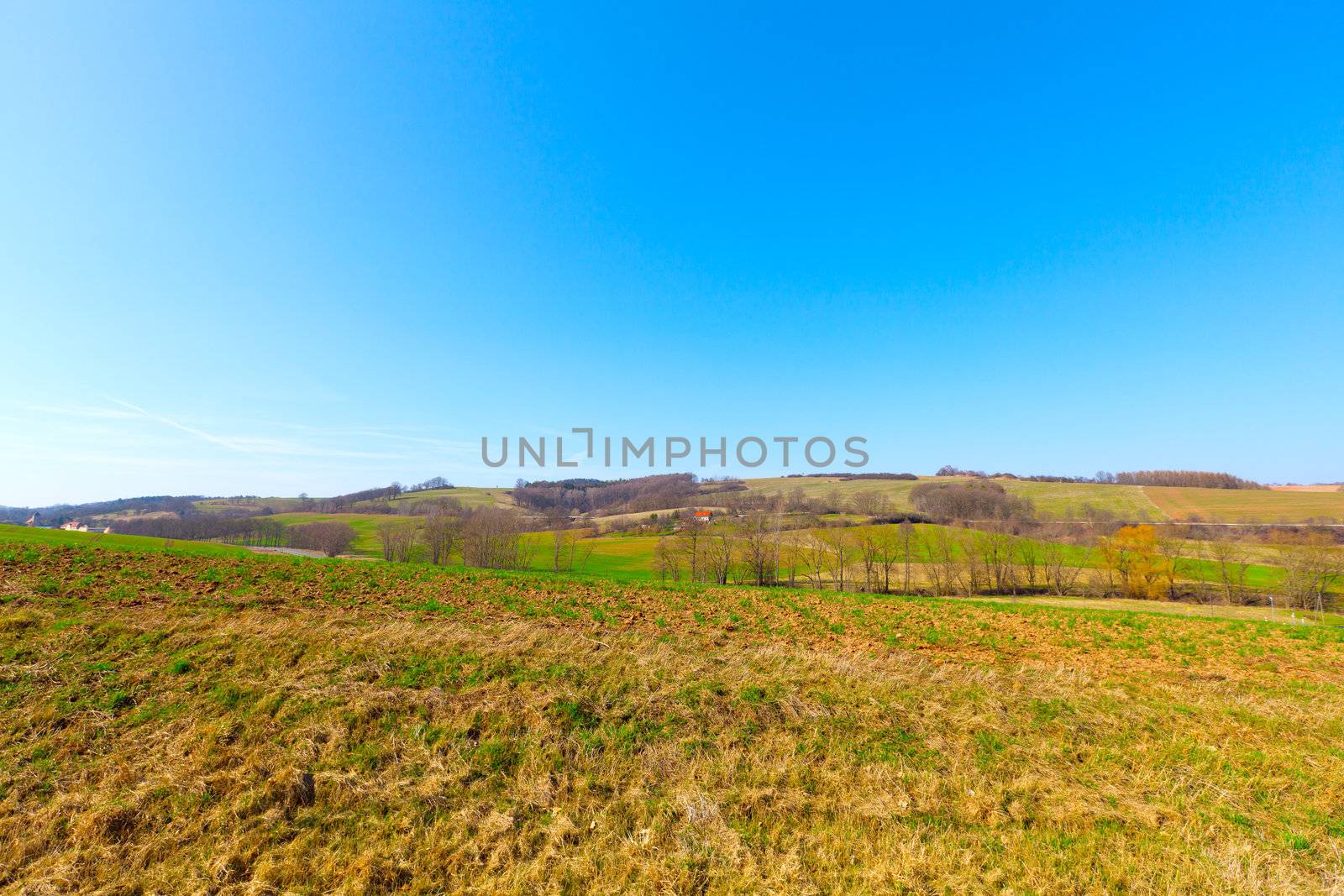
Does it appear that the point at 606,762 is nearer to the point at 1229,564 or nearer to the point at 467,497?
the point at 1229,564

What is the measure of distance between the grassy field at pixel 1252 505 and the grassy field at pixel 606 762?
344 feet

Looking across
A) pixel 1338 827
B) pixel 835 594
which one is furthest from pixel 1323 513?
pixel 1338 827

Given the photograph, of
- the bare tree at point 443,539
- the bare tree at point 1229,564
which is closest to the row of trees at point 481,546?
the bare tree at point 443,539

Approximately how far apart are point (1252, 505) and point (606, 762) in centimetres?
13311

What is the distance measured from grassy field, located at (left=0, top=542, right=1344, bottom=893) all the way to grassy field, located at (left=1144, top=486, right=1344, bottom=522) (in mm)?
104982

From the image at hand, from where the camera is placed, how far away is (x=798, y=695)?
9438 millimetres

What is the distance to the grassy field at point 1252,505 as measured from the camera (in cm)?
7944

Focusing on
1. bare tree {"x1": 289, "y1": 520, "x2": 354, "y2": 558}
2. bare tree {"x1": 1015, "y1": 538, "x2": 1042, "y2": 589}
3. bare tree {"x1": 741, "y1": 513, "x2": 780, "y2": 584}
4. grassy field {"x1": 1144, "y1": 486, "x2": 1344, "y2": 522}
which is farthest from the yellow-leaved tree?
bare tree {"x1": 289, "y1": 520, "x2": 354, "y2": 558}

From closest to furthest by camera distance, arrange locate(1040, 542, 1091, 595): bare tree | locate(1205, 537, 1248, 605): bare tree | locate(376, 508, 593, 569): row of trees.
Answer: locate(1205, 537, 1248, 605): bare tree
locate(1040, 542, 1091, 595): bare tree
locate(376, 508, 593, 569): row of trees

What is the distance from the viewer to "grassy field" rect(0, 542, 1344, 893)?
543 centimetres

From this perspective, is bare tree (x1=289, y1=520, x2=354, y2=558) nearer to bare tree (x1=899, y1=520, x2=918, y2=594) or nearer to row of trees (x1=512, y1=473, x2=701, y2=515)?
row of trees (x1=512, y1=473, x2=701, y2=515)

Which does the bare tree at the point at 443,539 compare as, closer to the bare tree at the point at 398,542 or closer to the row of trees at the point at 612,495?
the bare tree at the point at 398,542

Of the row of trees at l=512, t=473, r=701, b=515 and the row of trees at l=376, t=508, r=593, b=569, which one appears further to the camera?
the row of trees at l=512, t=473, r=701, b=515

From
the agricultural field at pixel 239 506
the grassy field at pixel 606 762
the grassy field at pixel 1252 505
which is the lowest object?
the agricultural field at pixel 239 506
